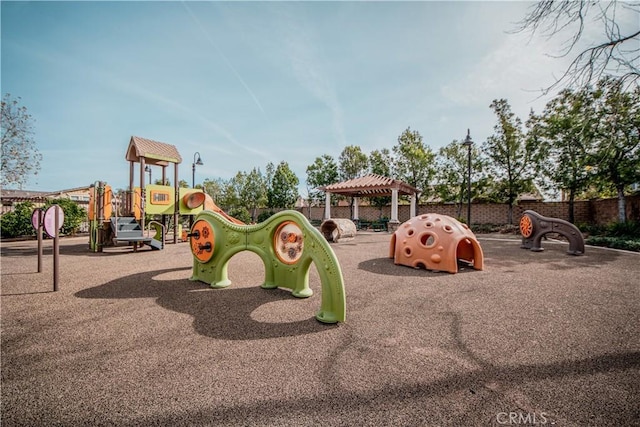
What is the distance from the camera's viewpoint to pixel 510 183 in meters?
20.5

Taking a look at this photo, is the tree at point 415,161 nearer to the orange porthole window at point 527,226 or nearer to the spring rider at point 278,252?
the orange porthole window at point 527,226

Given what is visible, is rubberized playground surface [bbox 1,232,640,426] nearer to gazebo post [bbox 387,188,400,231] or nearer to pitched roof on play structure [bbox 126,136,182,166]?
pitched roof on play structure [bbox 126,136,182,166]

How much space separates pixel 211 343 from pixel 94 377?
979 millimetres

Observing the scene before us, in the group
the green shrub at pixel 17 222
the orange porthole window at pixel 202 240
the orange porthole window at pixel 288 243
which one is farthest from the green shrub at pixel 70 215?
the orange porthole window at pixel 288 243

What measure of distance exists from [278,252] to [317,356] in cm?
245

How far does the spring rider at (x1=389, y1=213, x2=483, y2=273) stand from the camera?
21.3 ft

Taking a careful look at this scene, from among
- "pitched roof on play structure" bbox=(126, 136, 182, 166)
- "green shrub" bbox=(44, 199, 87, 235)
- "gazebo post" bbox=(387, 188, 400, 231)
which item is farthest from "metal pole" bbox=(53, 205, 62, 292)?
"gazebo post" bbox=(387, 188, 400, 231)

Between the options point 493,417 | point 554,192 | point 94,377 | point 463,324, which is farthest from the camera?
point 554,192

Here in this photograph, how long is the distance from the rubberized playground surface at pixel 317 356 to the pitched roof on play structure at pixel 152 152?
6.75 meters

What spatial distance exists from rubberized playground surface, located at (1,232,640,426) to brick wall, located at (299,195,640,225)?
55.0 feet

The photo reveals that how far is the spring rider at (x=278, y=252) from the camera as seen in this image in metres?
3.62

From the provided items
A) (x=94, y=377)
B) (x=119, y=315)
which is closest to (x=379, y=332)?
(x=94, y=377)

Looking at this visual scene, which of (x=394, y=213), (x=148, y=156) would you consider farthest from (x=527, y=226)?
(x=148, y=156)

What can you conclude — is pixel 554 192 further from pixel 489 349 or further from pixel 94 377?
pixel 94 377
